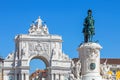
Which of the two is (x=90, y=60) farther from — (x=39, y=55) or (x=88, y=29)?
(x=39, y=55)

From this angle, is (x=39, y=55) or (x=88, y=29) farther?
(x=39, y=55)

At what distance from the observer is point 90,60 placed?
4612 centimetres

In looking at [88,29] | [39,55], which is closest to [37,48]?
[39,55]

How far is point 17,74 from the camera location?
11719 cm

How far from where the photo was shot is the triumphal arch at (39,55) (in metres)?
117

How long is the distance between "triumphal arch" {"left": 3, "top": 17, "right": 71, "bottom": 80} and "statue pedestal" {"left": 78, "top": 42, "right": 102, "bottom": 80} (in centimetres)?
7007

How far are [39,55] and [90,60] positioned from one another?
7225cm

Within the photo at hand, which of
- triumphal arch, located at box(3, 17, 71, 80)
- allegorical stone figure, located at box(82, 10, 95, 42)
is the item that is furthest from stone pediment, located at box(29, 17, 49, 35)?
allegorical stone figure, located at box(82, 10, 95, 42)

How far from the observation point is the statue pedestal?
1813 inches

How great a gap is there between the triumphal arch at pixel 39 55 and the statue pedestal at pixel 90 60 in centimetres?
7007

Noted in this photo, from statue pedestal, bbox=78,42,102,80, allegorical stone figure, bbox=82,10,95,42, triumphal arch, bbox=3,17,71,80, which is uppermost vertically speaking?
triumphal arch, bbox=3,17,71,80

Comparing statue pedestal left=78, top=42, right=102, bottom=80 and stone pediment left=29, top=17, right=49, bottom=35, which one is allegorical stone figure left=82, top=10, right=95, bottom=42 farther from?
stone pediment left=29, top=17, right=49, bottom=35

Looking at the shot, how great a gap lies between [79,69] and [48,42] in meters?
72.8

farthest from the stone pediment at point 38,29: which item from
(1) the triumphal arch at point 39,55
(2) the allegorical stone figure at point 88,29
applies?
(2) the allegorical stone figure at point 88,29
